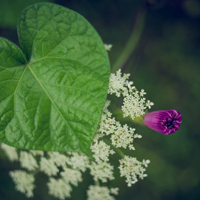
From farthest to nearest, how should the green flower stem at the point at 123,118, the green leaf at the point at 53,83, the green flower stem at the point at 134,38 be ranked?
the green flower stem at the point at 134,38 < the green flower stem at the point at 123,118 < the green leaf at the point at 53,83

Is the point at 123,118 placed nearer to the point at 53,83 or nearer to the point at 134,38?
the point at 53,83

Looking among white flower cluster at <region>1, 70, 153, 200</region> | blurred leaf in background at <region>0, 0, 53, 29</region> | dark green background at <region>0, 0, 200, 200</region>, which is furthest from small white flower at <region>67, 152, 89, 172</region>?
blurred leaf in background at <region>0, 0, 53, 29</region>

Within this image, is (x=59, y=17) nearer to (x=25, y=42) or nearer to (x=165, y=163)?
(x=25, y=42)

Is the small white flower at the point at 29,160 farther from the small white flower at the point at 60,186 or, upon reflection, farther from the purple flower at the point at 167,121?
the purple flower at the point at 167,121

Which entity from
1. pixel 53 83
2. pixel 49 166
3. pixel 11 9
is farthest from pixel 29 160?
pixel 11 9

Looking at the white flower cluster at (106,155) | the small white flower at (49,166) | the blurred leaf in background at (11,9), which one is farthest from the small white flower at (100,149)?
the blurred leaf in background at (11,9)

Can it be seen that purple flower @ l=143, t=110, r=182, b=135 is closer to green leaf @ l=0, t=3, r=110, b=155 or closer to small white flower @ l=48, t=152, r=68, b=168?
green leaf @ l=0, t=3, r=110, b=155
